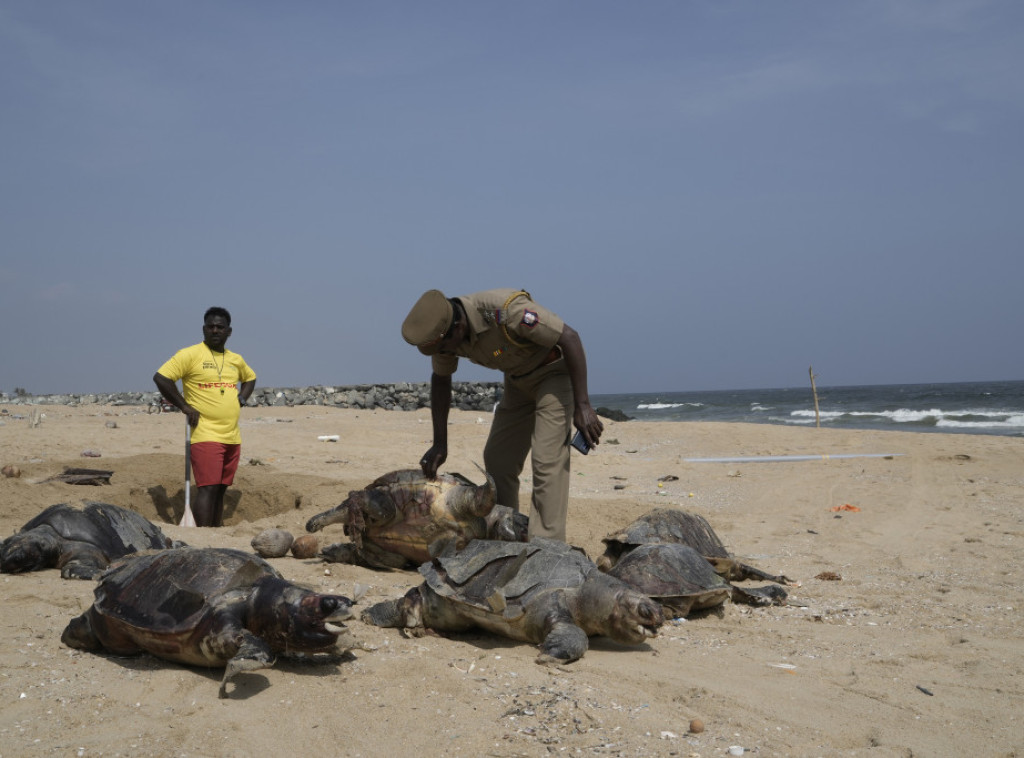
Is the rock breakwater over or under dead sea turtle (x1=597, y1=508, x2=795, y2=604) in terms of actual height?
over

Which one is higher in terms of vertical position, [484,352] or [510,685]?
[484,352]

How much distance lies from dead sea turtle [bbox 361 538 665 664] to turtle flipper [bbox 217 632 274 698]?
99 cm

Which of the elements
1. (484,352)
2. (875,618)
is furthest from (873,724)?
(484,352)

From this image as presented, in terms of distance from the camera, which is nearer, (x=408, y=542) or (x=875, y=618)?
(x=875, y=618)

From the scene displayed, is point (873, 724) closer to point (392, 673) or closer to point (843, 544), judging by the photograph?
point (392, 673)

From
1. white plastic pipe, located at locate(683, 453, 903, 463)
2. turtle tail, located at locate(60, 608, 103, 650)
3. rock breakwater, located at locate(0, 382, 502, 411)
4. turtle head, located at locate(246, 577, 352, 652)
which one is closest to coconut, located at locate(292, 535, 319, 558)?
turtle tail, located at locate(60, 608, 103, 650)

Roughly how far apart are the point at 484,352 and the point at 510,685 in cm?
238

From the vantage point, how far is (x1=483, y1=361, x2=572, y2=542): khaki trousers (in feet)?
15.6

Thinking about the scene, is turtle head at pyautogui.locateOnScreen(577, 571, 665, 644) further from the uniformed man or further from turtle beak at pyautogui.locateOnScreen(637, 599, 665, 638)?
the uniformed man

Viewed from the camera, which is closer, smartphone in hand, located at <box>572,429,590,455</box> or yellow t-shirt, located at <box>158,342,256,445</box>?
smartphone in hand, located at <box>572,429,590,455</box>

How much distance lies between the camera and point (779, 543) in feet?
21.3

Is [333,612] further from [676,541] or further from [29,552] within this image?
[676,541]

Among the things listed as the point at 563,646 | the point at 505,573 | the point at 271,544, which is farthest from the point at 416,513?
the point at 563,646

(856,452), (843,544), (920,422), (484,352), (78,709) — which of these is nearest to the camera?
(78,709)
